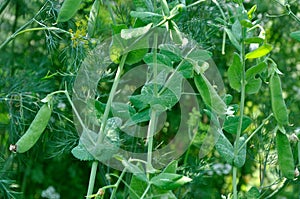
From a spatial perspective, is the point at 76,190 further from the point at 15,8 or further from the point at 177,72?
the point at 177,72

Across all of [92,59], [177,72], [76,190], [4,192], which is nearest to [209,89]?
[177,72]

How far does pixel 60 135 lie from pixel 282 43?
677 millimetres

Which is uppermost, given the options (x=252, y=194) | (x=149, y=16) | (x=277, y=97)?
(x=149, y=16)

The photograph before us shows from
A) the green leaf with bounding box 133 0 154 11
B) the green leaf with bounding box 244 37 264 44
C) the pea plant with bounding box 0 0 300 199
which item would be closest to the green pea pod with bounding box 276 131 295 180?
the pea plant with bounding box 0 0 300 199

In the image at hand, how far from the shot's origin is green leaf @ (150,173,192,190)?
0.53 meters

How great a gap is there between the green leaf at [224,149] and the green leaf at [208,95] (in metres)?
0.04

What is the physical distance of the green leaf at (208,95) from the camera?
58cm

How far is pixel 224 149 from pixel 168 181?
13 cm

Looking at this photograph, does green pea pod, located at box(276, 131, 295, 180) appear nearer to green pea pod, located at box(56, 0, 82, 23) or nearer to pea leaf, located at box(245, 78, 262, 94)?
pea leaf, located at box(245, 78, 262, 94)

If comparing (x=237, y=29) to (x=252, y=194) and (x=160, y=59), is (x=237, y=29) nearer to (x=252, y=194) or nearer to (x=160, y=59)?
(x=160, y=59)

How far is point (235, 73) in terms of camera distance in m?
0.62

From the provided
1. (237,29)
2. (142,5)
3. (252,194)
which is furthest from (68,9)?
(252,194)

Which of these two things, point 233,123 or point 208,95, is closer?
point 208,95

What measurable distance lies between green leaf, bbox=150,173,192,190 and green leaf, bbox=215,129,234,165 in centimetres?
12
